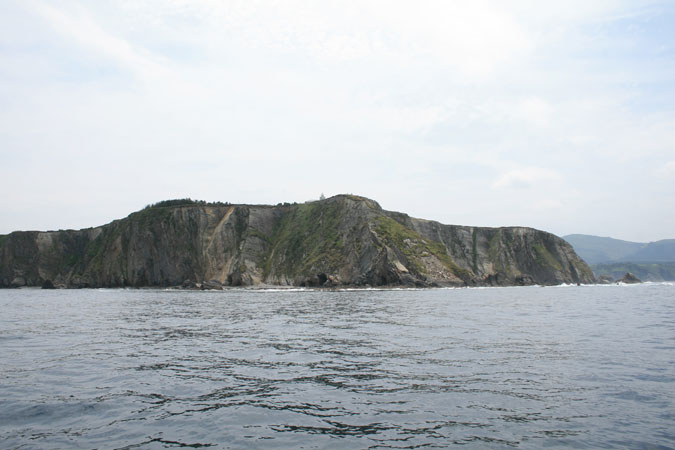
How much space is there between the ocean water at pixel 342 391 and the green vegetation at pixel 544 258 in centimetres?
16288

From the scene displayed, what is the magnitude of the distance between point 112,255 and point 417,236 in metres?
105

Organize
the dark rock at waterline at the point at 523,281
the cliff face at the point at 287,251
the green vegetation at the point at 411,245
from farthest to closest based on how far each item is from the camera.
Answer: the dark rock at waterline at the point at 523,281 → the cliff face at the point at 287,251 → the green vegetation at the point at 411,245

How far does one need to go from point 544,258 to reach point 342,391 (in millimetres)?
184058

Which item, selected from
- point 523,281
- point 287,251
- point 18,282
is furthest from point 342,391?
point 18,282

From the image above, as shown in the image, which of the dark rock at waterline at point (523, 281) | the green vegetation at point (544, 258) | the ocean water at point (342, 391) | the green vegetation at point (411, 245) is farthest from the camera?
the green vegetation at point (544, 258)

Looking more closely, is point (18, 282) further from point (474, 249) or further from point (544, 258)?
point (544, 258)

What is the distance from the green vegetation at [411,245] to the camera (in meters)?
131

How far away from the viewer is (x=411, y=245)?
5404 inches

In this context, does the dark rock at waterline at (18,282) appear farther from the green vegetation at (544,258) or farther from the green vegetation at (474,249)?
the green vegetation at (544,258)

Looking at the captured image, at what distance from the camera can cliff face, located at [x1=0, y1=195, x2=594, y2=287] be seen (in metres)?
133

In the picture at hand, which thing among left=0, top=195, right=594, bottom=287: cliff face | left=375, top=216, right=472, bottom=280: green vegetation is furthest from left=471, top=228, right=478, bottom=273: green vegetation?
left=375, top=216, right=472, bottom=280: green vegetation

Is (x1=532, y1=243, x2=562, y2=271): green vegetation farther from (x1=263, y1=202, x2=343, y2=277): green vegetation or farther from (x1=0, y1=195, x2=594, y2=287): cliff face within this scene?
(x1=263, y1=202, x2=343, y2=277): green vegetation

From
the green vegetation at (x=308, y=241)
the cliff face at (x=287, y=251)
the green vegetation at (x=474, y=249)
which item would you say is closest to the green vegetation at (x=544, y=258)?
the cliff face at (x=287, y=251)

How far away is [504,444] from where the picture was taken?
10.5 metres
